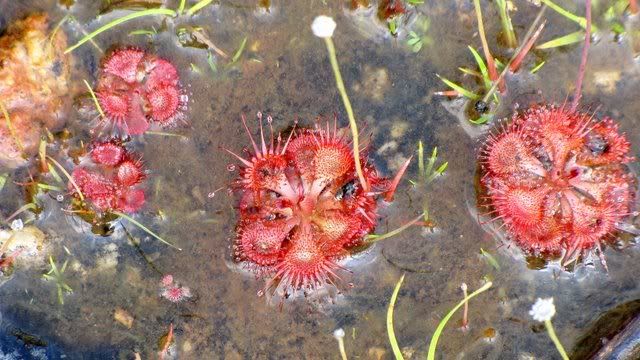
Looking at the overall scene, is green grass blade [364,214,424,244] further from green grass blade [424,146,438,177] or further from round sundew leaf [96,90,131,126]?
round sundew leaf [96,90,131,126]

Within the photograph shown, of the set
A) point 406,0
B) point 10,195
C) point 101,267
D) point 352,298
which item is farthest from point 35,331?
point 406,0

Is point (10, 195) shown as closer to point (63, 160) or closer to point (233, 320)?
point (63, 160)

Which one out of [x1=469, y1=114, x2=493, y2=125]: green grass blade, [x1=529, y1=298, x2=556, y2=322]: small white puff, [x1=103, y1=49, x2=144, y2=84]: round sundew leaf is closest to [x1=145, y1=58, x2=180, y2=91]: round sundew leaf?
[x1=103, y1=49, x2=144, y2=84]: round sundew leaf

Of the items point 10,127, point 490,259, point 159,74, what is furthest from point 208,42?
point 490,259

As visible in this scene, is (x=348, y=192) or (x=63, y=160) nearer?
(x=348, y=192)

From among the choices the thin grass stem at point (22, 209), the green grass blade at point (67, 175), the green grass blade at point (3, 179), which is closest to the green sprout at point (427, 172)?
the green grass blade at point (67, 175)
